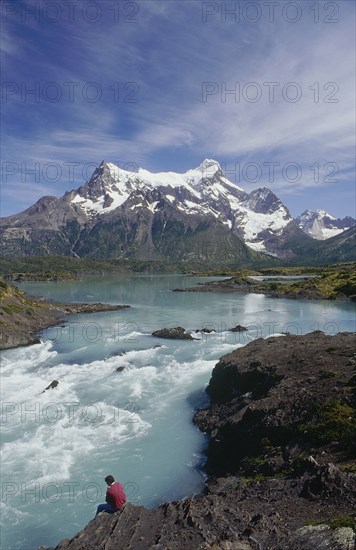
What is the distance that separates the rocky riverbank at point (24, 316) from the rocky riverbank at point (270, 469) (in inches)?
1694

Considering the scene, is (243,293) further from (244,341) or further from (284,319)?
(244,341)

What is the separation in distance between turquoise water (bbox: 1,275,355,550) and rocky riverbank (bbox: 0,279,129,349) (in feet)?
15.1

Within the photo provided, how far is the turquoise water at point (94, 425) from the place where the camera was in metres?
25.2

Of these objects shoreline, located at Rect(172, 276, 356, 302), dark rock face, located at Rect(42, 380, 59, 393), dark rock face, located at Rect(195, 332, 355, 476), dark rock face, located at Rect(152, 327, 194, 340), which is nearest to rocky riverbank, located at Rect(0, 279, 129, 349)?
dark rock face, located at Rect(152, 327, 194, 340)

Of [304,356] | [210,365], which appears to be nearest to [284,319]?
[210,365]

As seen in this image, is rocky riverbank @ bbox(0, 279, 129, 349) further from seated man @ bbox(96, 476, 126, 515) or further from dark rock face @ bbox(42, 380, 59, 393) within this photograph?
seated man @ bbox(96, 476, 126, 515)

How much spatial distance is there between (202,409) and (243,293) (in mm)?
134023

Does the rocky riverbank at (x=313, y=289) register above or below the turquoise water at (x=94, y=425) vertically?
above

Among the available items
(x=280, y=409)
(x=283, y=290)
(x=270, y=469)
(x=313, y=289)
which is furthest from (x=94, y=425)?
(x=283, y=290)

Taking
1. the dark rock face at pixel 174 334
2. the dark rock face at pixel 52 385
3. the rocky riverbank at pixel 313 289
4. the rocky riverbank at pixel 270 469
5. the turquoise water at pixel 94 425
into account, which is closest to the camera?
the rocky riverbank at pixel 270 469

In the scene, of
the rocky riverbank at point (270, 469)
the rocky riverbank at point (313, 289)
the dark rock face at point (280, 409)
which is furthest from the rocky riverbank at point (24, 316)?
the rocky riverbank at point (313, 289)

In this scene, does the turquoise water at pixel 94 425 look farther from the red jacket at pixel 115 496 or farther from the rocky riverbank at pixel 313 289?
the rocky riverbank at pixel 313 289

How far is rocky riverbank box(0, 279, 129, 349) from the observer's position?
231ft

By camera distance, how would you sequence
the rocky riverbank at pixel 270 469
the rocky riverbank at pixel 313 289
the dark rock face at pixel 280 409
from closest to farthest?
the rocky riverbank at pixel 270 469, the dark rock face at pixel 280 409, the rocky riverbank at pixel 313 289
